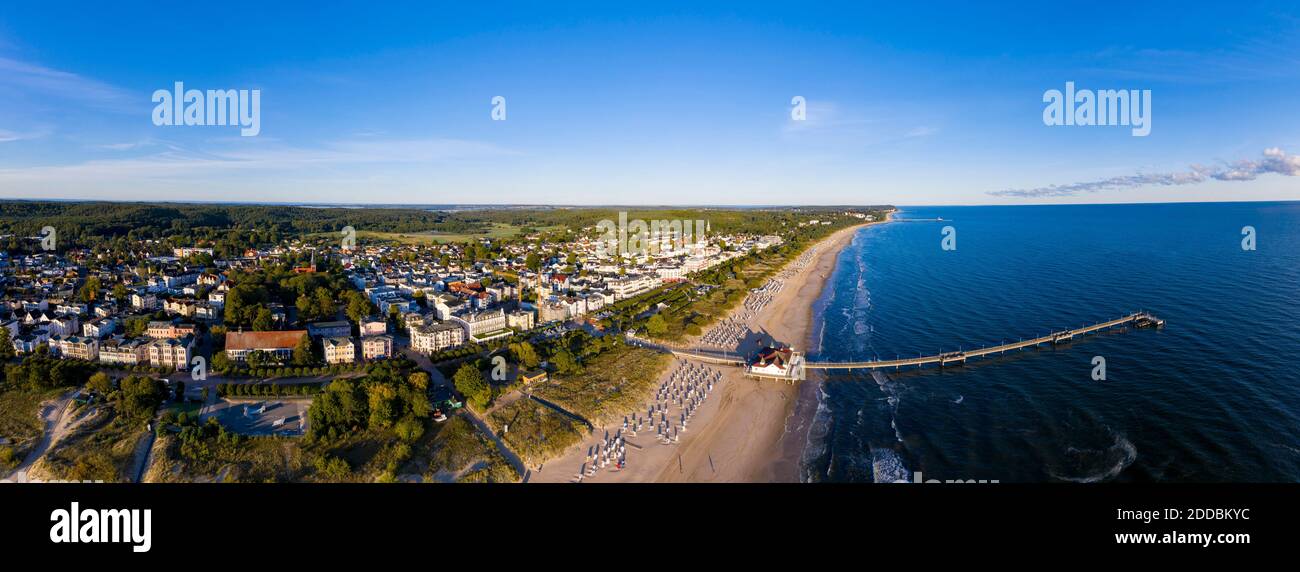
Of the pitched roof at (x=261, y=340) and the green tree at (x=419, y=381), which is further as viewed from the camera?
the pitched roof at (x=261, y=340)

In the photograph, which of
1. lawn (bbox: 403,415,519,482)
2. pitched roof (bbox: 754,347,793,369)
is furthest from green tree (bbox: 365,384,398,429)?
pitched roof (bbox: 754,347,793,369)

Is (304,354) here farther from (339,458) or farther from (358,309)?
(339,458)

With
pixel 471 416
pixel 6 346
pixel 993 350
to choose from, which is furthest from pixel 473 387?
pixel 6 346

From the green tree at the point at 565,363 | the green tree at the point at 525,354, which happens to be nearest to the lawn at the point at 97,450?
the green tree at the point at 525,354

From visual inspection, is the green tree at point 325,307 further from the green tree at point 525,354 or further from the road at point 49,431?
the green tree at point 525,354

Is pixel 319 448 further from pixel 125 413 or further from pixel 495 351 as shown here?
pixel 495 351

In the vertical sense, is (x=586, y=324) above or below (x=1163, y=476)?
above

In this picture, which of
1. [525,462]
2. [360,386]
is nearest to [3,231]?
[360,386]
